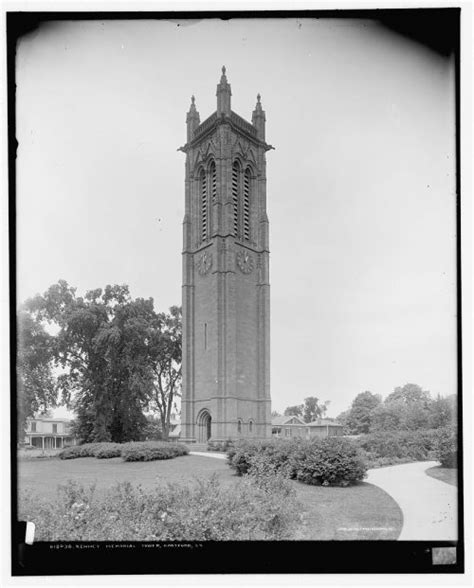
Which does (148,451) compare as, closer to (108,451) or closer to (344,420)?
(108,451)

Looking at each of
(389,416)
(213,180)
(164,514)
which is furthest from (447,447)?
(213,180)

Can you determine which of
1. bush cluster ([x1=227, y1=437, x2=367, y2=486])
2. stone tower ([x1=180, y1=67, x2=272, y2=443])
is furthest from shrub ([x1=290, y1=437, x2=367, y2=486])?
stone tower ([x1=180, y1=67, x2=272, y2=443])

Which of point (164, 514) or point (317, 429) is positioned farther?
point (317, 429)

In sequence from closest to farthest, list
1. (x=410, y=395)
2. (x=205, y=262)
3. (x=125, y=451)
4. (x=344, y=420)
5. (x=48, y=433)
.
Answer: (x=410, y=395)
(x=48, y=433)
(x=344, y=420)
(x=125, y=451)
(x=205, y=262)

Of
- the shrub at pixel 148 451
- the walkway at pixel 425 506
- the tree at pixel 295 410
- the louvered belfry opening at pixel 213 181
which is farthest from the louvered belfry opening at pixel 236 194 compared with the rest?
the walkway at pixel 425 506

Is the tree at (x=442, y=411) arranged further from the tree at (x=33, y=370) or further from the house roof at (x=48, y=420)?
the house roof at (x=48, y=420)

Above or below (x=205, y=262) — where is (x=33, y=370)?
below
